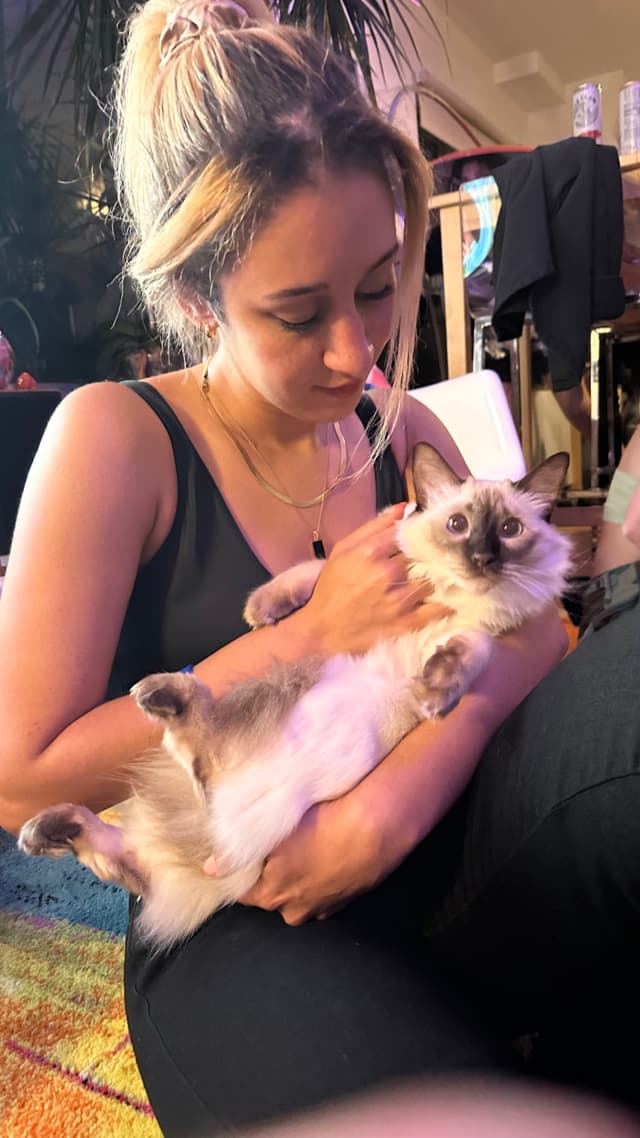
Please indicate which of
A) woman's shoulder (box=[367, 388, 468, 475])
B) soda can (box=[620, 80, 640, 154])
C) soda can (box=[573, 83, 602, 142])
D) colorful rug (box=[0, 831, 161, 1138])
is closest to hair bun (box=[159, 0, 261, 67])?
woman's shoulder (box=[367, 388, 468, 475])

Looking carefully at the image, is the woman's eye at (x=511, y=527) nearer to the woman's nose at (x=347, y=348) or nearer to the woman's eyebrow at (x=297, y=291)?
the woman's nose at (x=347, y=348)

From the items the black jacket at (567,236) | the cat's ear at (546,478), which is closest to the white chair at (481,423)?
the black jacket at (567,236)

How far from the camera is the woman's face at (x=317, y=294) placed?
2.95 ft

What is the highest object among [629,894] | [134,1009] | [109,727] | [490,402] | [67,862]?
[490,402]

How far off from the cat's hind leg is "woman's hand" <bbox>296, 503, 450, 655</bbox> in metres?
0.35

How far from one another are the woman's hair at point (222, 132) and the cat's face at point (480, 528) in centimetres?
41

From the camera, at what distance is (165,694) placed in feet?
2.65

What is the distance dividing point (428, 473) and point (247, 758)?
0.54m

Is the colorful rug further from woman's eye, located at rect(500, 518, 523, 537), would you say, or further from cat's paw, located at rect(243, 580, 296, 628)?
woman's eye, located at rect(500, 518, 523, 537)

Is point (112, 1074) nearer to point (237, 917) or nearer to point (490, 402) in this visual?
point (237, 917)

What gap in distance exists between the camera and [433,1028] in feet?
2.24

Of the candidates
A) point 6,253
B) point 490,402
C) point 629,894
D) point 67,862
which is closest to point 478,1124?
point 629,894

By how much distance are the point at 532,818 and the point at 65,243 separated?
2.34 meters

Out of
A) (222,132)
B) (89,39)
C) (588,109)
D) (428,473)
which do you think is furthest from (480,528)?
(588,109)
